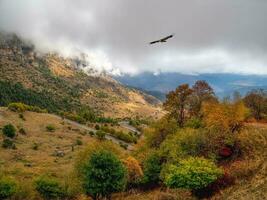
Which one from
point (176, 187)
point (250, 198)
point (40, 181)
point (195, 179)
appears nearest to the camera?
point (250, 198)

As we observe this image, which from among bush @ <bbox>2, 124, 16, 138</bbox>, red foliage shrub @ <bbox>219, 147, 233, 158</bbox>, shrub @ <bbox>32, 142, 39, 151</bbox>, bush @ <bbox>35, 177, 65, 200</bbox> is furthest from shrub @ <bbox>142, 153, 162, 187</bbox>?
bush @ <bbox>2, 124, 16, 138</bbox>

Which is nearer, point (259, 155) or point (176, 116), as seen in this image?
point (259, 155)

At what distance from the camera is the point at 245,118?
81.6 metres

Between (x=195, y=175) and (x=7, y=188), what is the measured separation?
43947 millimetres

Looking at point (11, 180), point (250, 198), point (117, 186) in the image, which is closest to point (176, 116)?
point (117, 186)

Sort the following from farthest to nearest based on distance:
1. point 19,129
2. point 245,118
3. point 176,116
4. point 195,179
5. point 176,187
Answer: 1. point 19,129
2. point 176,116
3. point 245,118
4. point 176,187
5. point 195,179

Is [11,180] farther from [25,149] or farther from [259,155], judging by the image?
[25,149]

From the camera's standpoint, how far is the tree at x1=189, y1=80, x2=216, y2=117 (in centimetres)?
9981

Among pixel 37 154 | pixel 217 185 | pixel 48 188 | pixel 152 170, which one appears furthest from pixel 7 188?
pixel 37 154

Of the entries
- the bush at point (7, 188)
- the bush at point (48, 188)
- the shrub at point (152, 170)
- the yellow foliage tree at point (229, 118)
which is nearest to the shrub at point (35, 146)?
the bush at point (48, 188)

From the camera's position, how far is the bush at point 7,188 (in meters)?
88.8

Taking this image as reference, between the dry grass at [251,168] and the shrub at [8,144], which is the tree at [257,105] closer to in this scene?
the dry grass at [251,168]

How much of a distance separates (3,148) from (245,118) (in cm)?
10178

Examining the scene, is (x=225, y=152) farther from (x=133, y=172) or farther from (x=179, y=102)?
(x=179, y=102)
